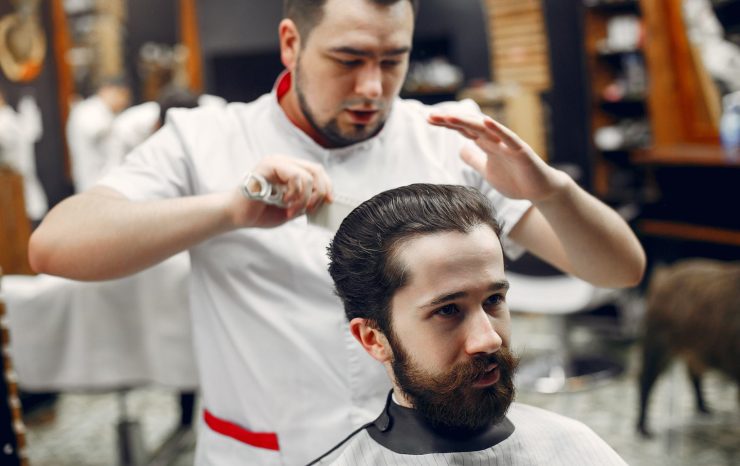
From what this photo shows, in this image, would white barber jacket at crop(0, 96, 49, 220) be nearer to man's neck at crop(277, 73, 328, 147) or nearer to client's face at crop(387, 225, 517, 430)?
man's neck at crop(277, 73, 328, 147)

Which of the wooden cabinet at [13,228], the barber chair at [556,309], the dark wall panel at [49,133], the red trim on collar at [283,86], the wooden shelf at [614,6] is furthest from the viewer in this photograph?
A: the dark wall panel at [49,133]

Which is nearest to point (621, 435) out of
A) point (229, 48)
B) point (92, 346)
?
point (92, 346)

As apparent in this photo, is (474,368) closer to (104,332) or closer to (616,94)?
(104,332)

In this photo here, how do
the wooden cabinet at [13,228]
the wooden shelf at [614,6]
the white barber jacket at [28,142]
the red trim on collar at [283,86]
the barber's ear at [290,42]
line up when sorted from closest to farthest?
1. the barber's ear at [290,42]
2. the red trim on collar at [283,86]
3. the wooden cabinet at [13,228]
4. the white barber jacket at [28,142]
5. the wooden shelf at [614,6]

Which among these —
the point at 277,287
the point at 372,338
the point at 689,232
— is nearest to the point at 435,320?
the point at 372,338

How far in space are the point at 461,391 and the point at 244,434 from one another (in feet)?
1.69

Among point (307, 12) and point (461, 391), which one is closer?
point (461, 391)

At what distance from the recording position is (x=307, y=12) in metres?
1.40

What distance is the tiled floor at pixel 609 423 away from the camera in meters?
3.75

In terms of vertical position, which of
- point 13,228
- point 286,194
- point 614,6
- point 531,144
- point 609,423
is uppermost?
point 286,194

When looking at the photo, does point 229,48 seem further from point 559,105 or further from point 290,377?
point 290,377

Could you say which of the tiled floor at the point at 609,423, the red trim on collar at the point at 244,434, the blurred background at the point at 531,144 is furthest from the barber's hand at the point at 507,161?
the tiled floor at the point at 609,423

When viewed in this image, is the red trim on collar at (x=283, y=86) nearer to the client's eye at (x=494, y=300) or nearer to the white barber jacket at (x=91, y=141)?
the client's eye at (x=494, y=300)

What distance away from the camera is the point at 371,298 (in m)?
1.16
